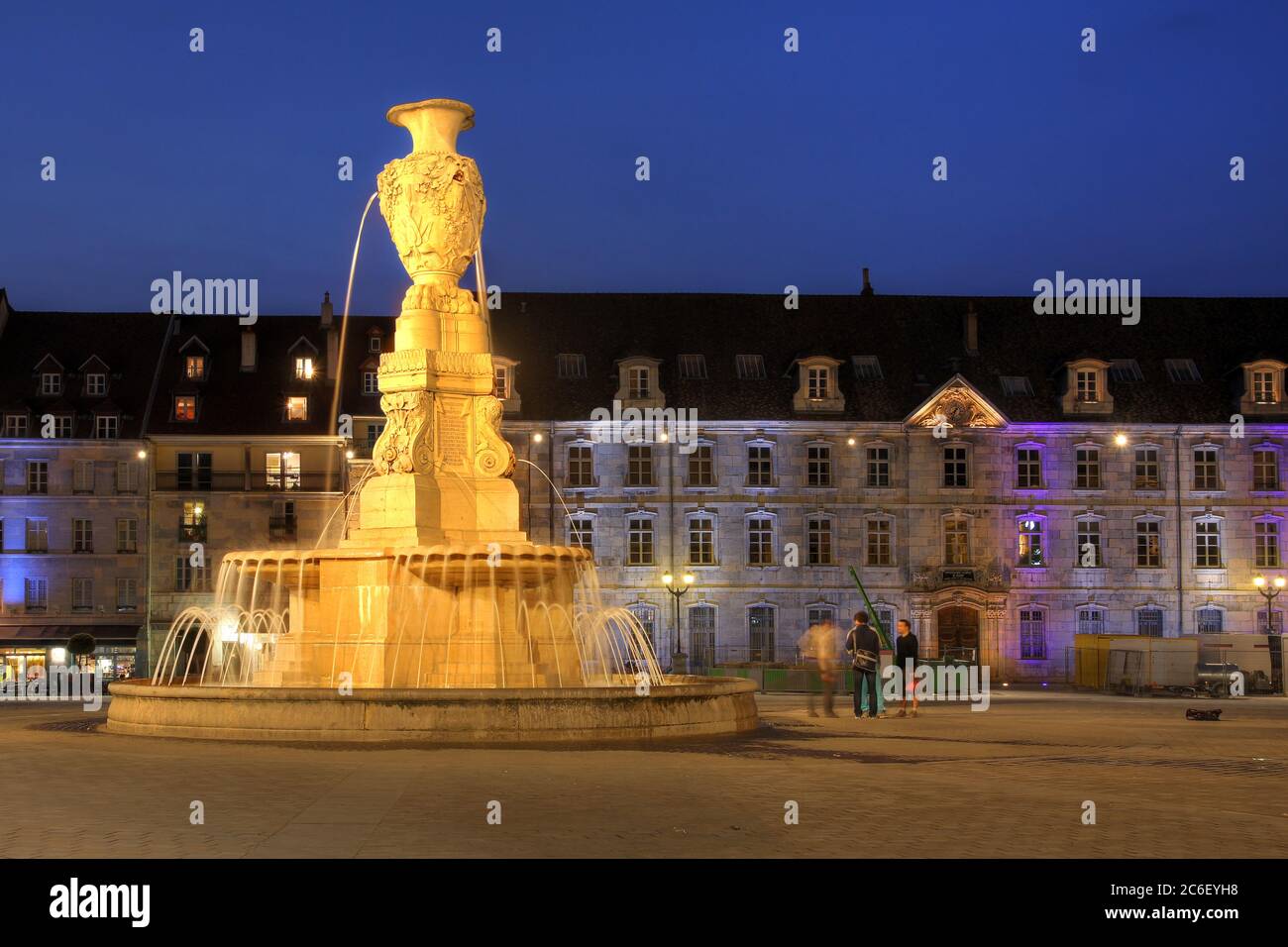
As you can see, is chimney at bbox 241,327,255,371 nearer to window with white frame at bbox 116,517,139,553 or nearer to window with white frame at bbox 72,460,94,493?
window with white frame at bbox 72,460,94,493

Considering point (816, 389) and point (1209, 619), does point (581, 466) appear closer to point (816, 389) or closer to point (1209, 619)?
point (816, 389)

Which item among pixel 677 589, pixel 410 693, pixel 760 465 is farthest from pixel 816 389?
pixel 410 693

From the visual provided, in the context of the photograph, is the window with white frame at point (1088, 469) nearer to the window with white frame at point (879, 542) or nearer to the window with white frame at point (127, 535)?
the window with white frame at point (879, 542)

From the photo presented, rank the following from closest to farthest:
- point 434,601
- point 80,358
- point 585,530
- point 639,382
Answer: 1. point 434,601
2. point 585,530
3. point 639,382
4. point 80,358

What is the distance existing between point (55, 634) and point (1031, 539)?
34.9 metres

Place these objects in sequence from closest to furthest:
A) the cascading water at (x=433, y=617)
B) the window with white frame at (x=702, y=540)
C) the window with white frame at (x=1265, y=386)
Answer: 1. the cascading water at (x=433, y=617)
2. the window with white frame at (x=702, y=540)
3. the window with white frame at (x=1265, y=386)

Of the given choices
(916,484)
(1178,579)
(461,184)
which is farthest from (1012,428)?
(461,184)

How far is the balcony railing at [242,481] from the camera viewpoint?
204 ft

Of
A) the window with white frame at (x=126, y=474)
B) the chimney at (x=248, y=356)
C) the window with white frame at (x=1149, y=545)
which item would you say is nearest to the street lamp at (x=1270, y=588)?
the window with white frame at (x=1149, y=545)

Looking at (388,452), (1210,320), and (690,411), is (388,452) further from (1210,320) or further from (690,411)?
(1210,320)

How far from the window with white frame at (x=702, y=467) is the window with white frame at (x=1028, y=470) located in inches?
418

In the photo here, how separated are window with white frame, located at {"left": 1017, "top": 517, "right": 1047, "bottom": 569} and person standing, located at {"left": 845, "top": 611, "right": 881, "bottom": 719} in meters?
35.2

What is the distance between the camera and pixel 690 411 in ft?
196

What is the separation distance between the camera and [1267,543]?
5966cm
